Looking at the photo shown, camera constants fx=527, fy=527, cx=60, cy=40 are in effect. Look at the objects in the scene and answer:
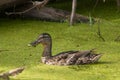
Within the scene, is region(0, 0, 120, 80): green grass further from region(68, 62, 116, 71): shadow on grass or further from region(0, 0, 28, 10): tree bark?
region(0, 0, 28, 10): tree bark

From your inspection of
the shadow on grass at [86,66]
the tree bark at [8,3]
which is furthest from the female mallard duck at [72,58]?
the tree bark at [8,3]

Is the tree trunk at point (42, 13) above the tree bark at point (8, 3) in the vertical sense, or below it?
below

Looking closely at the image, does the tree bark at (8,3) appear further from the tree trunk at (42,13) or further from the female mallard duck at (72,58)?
the female mallard duck at (72,58)

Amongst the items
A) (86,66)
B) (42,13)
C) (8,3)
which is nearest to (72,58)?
(86,66)

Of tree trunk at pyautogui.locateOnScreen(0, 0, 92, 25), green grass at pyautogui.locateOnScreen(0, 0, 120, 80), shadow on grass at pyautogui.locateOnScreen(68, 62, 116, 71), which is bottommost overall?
shadow on grass at pyautogui.locateOnScreen(68, 62, 116, 71)

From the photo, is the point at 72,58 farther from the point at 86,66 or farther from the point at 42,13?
the point at 42,13

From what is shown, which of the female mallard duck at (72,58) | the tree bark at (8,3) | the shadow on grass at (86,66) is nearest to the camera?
the shadow on grass at (86,66)

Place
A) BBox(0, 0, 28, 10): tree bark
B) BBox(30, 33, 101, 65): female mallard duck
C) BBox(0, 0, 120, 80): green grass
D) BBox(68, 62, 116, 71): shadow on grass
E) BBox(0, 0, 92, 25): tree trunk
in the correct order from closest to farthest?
BBox(0, 0, 120, 80): green grass < BBox(68, 62, 116, 71): shadow on grass < BBox(30, 33, 101, 65): female mallard duck < BBox(0, 0, 28, 10): tree bark < BBox(0, 0, 92, 25): tree trunk

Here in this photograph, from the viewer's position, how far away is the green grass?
16.5 feet

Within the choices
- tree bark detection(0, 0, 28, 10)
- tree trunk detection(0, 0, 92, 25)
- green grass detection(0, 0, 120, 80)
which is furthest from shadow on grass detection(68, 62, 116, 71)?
tree bark detection(0, 0, 28, 10)

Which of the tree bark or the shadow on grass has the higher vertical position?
the tree bark

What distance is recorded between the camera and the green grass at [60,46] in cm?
504

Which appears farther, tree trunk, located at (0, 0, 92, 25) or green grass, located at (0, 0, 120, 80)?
tree trunk, located at (0, 0, 92, 25)

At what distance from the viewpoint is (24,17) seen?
27.8 ft
